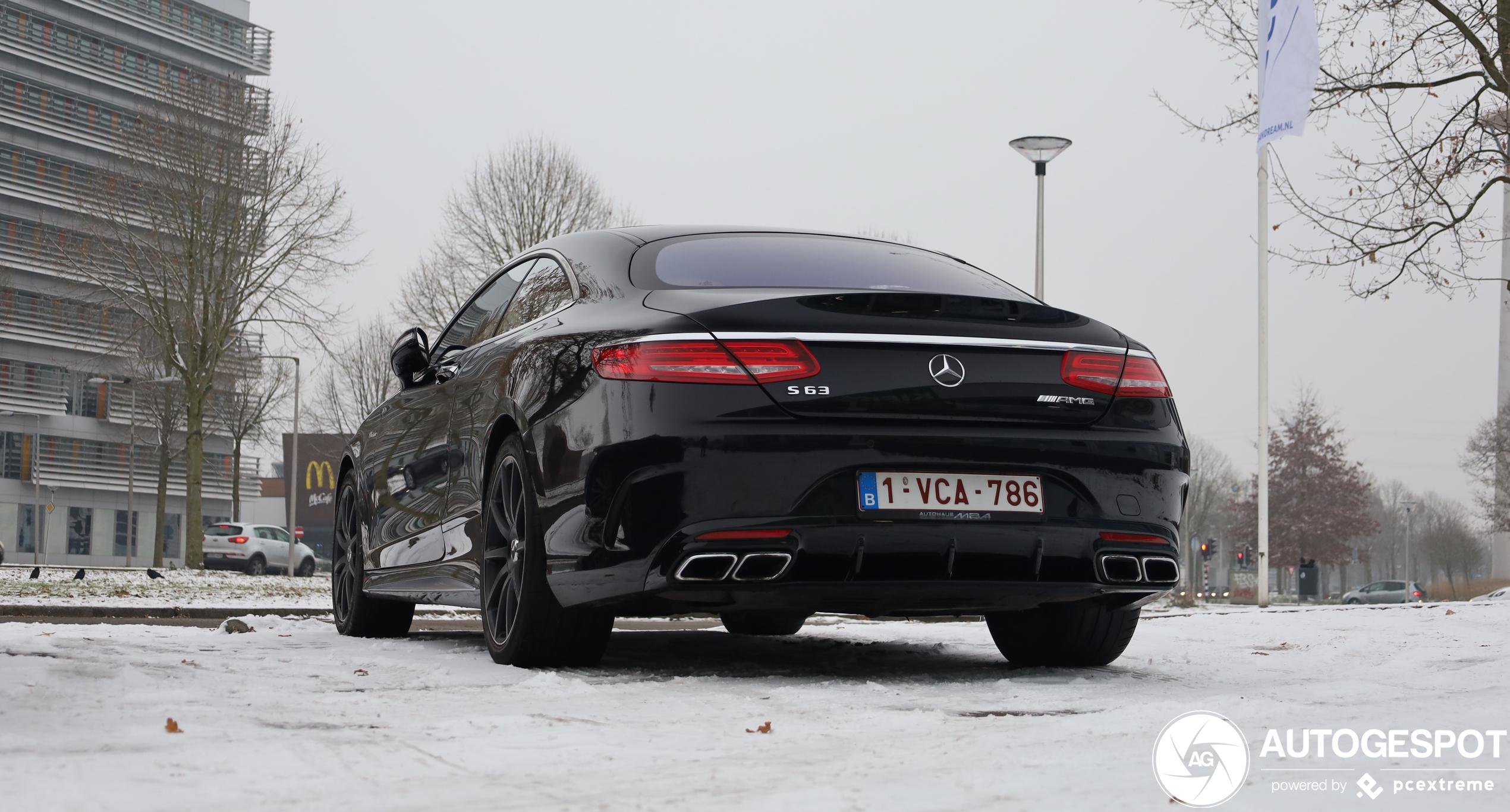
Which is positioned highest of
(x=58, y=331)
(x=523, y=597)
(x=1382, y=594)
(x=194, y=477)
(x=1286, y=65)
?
(x=58, y=331)

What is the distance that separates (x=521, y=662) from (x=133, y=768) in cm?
213

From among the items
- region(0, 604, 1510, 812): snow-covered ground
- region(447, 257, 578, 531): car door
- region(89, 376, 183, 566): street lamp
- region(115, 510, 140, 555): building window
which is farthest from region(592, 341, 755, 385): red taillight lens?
region(115, 510, 140, 555): building window

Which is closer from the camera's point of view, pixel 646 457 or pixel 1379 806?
pixel 1379 806

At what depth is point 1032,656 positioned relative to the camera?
5.70 meters

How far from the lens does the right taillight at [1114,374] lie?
15.4ft

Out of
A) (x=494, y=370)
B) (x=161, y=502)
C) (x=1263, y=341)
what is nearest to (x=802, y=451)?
(x=494, y=370)

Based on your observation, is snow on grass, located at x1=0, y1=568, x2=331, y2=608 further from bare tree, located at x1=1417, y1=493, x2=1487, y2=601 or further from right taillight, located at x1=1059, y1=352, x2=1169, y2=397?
bare tree, located at x1=1417, y1=493, x2=1487, y2=601

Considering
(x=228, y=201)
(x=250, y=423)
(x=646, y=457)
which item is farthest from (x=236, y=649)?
(x=250, y=423)

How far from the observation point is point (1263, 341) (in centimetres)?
1958

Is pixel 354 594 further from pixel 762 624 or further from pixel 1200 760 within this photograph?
pixel 1200 760

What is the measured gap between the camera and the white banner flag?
15586 millimetres

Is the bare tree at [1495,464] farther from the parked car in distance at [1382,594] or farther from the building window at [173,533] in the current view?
the building window at [173,533]

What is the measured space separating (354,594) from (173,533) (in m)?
68.2

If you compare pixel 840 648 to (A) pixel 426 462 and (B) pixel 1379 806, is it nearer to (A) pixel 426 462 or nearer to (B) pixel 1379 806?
(A) pixel 426 462
